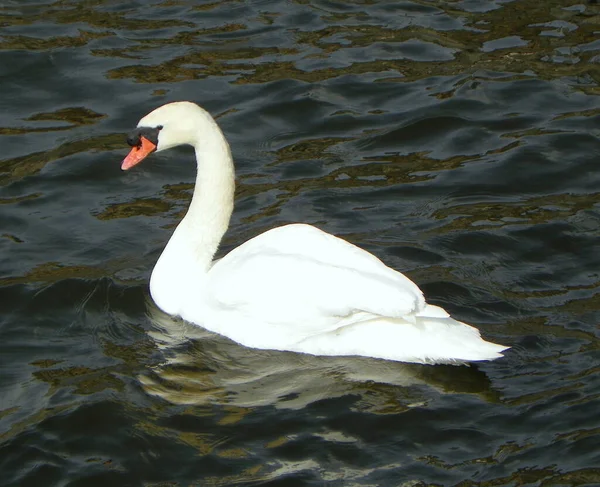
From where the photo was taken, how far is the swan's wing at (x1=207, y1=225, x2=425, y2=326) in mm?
7074

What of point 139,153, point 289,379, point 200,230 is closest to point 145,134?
point 139,153

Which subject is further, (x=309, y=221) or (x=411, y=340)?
(x=309, y=221)

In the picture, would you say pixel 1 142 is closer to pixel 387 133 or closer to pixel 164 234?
pixel 164 234

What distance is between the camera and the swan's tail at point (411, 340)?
697cm

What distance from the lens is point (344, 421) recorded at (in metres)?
6.72

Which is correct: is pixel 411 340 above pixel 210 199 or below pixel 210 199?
below

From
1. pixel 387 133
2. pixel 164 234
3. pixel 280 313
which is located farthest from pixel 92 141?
pixel 280 313

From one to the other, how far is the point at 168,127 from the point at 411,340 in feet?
7.13

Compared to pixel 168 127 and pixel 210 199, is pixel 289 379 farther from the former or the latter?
pixel 168 127

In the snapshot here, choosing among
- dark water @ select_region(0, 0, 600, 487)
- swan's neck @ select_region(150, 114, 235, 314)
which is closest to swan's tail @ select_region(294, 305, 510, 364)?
dark water @ select_region(0, 0, 600, 487)

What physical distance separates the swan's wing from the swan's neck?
0.93ft

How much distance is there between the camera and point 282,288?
7.39 m

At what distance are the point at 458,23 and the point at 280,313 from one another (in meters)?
5.58

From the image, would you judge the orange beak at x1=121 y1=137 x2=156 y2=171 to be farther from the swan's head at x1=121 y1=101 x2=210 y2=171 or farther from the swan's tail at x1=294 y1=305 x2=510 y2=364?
the swan's tail at x1=294 y1=305 x2=510 y2=364
